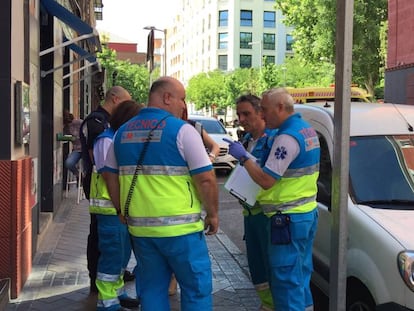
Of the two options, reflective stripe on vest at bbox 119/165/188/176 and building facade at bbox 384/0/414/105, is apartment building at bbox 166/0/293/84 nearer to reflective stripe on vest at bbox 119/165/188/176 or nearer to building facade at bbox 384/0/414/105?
building facade at bbox 384/0/414/105

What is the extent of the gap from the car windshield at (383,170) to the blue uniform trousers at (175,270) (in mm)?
1592

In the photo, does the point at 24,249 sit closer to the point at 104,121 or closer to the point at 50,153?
the point at 104,121

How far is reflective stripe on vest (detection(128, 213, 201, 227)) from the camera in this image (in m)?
3.23

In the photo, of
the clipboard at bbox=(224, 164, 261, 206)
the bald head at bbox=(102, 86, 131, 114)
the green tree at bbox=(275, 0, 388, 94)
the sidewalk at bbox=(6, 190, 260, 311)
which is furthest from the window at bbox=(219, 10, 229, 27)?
the clipboard at bbox=(224, 164, 261, 206)

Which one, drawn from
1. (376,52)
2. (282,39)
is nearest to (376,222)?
(376,52)

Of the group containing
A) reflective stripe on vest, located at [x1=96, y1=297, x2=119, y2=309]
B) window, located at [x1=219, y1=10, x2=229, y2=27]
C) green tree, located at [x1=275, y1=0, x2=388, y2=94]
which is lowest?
reflective stripe on vest, located at [x1=96, y1=297, x2=119, y2=309]

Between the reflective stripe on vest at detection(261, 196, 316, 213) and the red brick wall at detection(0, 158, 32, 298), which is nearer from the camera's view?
the reflective stripe on vest at detection(261, 196, 316, 213)

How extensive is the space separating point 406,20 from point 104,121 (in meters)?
18.5

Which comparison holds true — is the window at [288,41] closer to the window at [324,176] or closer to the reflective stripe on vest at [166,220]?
the window at [324,176]

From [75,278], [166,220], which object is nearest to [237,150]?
[166,220]

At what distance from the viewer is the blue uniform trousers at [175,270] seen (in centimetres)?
324

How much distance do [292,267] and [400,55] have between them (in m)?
19.0

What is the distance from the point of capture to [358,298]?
3824 millimetres

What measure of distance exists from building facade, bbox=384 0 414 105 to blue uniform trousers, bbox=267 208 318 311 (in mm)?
17249
